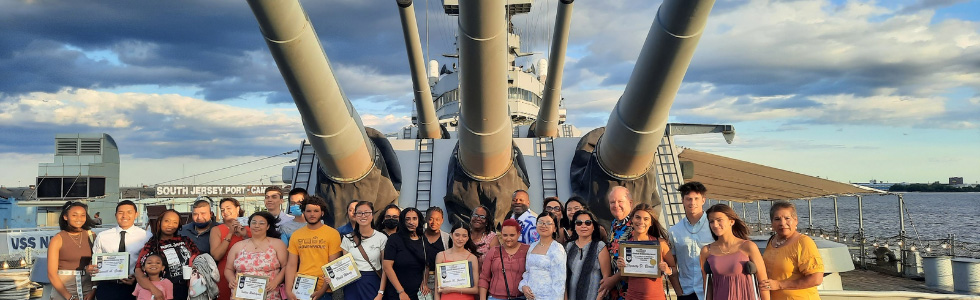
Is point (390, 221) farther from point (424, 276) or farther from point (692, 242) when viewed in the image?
point (692, 242)

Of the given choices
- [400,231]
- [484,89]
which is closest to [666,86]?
[484,89]

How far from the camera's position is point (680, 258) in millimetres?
4008

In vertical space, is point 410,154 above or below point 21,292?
above

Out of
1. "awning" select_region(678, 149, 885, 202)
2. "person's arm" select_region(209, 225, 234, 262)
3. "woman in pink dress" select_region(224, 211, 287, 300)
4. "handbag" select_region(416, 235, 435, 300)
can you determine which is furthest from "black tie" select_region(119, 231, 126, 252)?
"awning" select_region(678, 149, 885, 202)

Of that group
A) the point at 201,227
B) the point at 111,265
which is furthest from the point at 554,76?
the point at 111,265

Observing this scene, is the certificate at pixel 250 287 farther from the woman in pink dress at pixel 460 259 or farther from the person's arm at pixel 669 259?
the person's arm at pixel 669 259

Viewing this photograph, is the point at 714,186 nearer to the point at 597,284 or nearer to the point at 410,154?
the point at 410,154

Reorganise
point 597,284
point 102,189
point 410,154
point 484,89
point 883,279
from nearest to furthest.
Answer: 1. point 597,284
2. point 484,89
3. point 410,154
4. point 883,279
5. point 102,189

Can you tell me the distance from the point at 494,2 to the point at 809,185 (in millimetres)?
9433

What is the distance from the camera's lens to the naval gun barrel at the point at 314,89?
4.91 m

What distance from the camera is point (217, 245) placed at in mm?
4742

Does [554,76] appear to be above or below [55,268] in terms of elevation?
above

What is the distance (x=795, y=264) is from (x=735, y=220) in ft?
1.21

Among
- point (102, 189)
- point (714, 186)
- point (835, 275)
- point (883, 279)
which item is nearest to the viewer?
point (835, 275)
